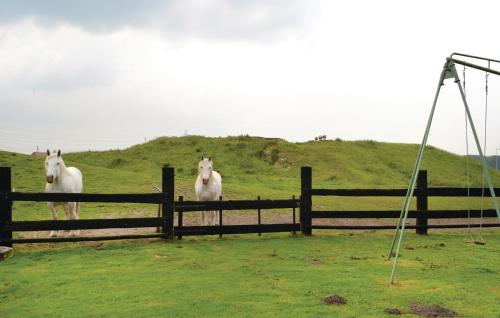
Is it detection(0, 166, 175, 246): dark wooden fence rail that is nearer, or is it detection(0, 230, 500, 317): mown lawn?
detection(0, 230, 500, 317): mown lawn

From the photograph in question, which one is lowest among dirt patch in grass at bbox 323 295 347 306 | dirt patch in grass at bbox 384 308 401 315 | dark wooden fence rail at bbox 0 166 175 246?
dirt patch in grass at bbox 384 308 401 315

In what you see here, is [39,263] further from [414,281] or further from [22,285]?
[414,281]

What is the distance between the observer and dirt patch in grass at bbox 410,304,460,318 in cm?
551

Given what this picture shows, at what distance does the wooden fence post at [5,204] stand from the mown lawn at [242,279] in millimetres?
551

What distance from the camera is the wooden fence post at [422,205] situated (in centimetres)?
1238

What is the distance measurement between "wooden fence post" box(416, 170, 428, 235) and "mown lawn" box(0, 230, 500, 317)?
1.48 m

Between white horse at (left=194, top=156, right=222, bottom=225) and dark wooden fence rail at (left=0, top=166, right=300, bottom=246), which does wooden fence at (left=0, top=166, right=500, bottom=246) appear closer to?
dark wooden fence rail at (left=0, top=166, right=300, bottom=246)

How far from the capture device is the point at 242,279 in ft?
23.9

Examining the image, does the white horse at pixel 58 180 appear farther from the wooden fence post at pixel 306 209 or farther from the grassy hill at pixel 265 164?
the grassy hill at pixel 265 164

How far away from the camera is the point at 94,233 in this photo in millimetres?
13672

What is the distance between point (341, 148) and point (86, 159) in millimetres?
22818

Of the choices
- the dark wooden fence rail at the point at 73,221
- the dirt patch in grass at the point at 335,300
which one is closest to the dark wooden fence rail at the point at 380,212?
the dark wooden fence rail at the point at 73,221

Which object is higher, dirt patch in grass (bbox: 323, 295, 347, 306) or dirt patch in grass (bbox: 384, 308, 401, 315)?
dirt patch in grass (bbox: 323, 295, 347, 306)

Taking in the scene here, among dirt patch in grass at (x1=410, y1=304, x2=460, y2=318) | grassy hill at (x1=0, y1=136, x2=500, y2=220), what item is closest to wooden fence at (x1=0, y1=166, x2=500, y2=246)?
dirt patch in grass at (x1=410, y1=304, x2=460, y2=318)
